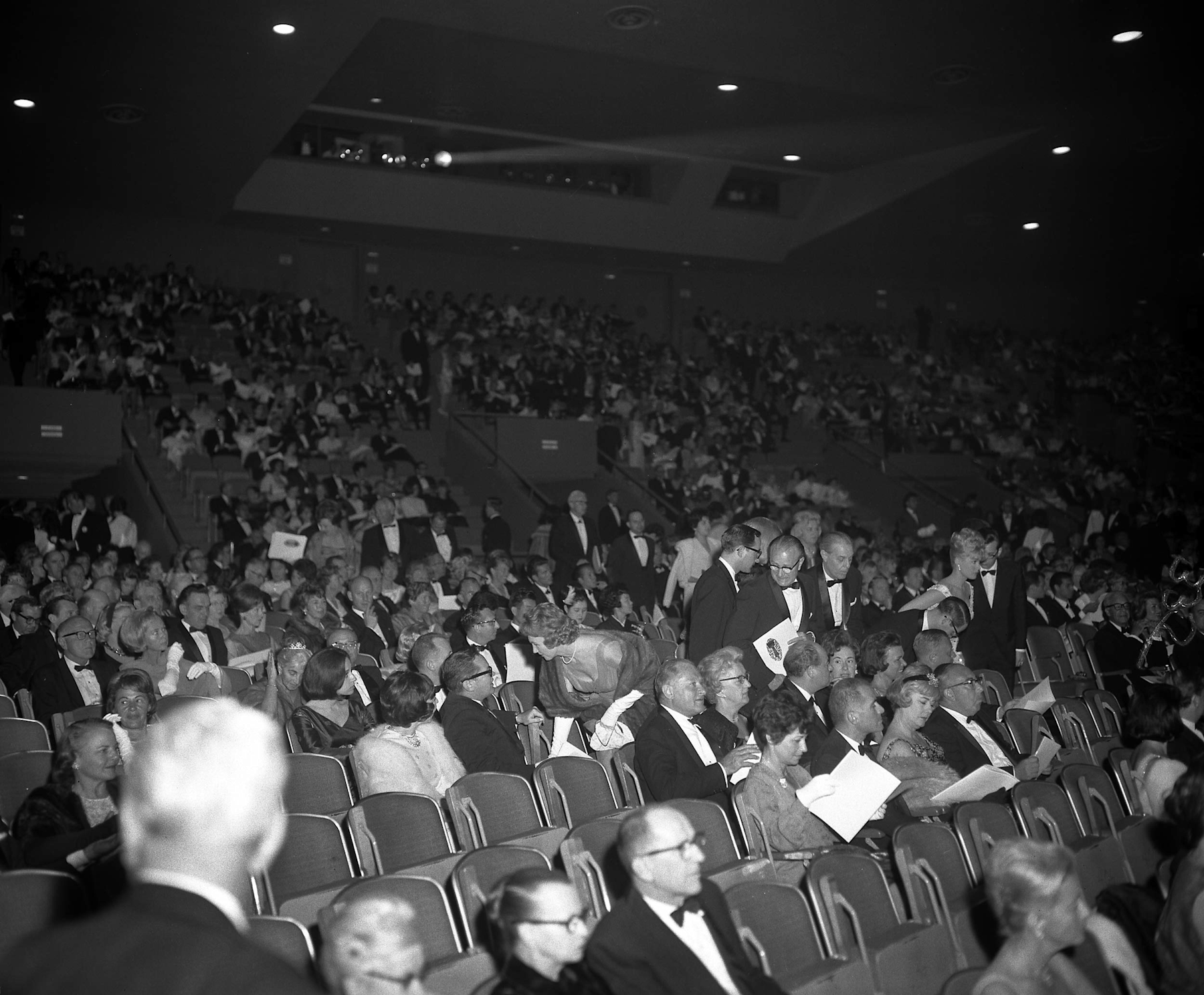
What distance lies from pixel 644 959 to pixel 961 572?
4.42m

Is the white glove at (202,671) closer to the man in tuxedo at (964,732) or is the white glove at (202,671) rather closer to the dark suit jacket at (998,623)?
the man in tuxedo at (964,732)

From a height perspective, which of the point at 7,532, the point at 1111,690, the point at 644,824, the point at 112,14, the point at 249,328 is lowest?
the point at 1111,690

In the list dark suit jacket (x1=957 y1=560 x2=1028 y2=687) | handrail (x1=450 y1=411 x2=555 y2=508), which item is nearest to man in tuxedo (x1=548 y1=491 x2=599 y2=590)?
handrail (x1=450 y1=411 x2=555 y2=508)

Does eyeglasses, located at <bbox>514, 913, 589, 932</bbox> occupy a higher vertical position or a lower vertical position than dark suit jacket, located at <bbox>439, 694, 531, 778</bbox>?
higher

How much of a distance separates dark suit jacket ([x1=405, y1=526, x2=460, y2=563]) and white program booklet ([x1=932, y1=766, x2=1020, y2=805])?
7018 mm

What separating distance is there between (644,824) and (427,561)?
6921 mm

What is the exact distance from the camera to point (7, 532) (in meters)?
11.5

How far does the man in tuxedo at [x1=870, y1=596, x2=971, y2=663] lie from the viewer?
6.39m

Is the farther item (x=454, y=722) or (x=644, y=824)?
(x=454, y=722)

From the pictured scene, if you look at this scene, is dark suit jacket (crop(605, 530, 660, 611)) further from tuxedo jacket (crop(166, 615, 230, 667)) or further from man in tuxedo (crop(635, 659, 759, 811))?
man in tuxedo (crop(635, 659, 759, 811))

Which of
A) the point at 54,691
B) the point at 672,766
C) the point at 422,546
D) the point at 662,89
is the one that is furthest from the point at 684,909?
the point at 662,89

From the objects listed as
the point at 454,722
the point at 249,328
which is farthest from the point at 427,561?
the point at 249,328

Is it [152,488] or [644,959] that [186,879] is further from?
[152,488]

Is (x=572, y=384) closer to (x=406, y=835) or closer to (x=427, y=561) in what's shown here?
(x=427, y=561)
